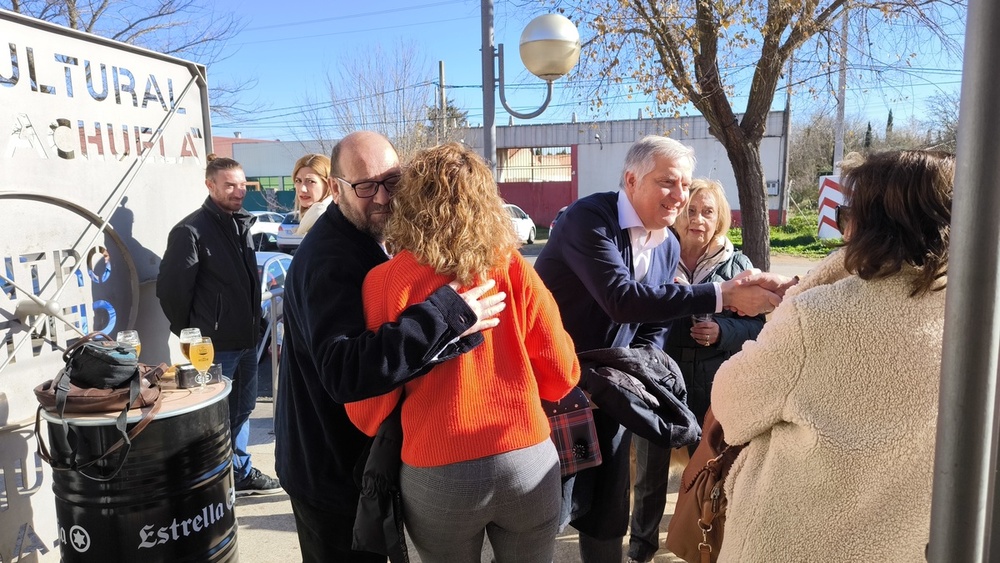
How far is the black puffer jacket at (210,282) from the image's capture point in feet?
12.4

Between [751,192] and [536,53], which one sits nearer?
[536,53]

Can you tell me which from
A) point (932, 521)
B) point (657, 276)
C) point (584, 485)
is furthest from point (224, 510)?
point (932, 521)

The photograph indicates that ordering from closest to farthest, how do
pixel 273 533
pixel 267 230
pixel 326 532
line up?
pixel 326 532 → pixel 273 533 → pixel 267 230

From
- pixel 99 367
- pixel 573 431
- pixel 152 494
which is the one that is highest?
pixel 99 367

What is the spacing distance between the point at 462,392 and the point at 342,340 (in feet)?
A: 1.10

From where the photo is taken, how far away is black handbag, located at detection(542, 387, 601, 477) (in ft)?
7.43

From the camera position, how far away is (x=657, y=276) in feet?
9.30

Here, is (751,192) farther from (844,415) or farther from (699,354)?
(844,415)

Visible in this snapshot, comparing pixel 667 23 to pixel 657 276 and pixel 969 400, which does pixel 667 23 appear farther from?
pixel 969 400

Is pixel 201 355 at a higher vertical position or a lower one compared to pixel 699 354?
higher

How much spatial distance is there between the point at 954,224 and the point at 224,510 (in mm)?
2678

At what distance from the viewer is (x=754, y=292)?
2.49 m

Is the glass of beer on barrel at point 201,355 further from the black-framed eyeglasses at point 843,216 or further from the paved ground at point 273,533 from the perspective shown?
the black-framed eyeglasses at point 843,216

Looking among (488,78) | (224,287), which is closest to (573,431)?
(224,287)
